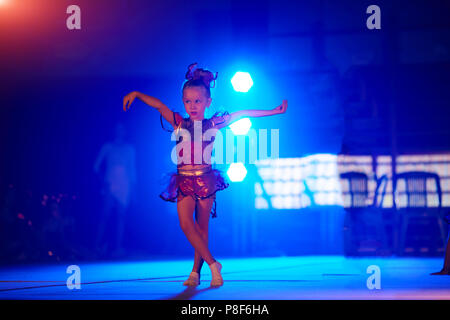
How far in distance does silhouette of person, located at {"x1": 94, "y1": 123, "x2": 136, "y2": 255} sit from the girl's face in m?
5.16

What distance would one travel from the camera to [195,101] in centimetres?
408

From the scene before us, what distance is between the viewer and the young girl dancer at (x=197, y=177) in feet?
12.8

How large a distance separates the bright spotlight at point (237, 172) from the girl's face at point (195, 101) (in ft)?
16.2

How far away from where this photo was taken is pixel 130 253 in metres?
9.30

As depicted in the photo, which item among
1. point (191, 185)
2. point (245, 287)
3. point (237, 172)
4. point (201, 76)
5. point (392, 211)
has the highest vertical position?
point (201, 76)

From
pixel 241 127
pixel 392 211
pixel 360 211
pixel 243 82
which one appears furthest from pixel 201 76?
pixel 392 211

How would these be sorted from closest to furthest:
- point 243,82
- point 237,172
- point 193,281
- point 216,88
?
point 193,281, point 243,82, point 237,172, point 216,88

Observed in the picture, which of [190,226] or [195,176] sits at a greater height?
[195,176]

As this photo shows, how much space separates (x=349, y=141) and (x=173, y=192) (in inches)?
221

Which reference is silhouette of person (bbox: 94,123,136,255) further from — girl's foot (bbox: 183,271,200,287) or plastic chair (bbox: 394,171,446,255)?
girl's foot (bbox: 183,271,200,287)

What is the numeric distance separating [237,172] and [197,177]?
5.19 m

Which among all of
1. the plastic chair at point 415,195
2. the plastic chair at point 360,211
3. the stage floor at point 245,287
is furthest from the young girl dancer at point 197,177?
the plastic chair at point 415,195

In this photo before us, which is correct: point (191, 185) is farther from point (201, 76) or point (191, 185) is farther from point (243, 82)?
point (243, 82)

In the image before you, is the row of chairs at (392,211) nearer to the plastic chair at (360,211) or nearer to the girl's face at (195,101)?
the plastic chair at (360,211)
